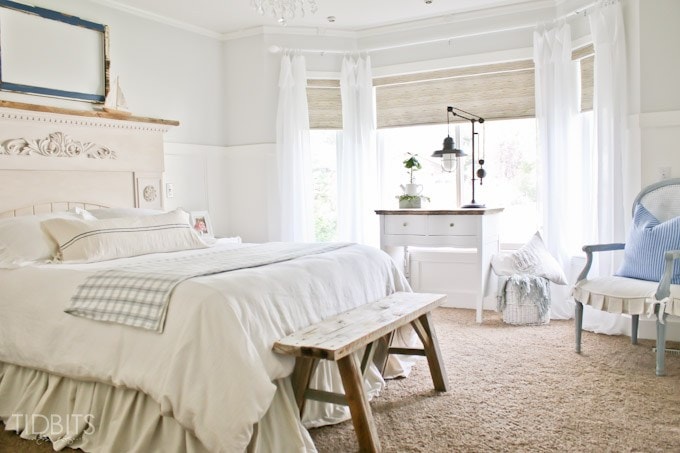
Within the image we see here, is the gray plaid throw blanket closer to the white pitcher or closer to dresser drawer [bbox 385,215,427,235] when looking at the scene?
dresser drawer [bbox 385,215,427,235]

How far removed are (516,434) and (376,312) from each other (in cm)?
76

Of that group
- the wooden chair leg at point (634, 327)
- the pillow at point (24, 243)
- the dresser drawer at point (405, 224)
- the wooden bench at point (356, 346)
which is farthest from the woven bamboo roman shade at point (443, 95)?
the pillow at point (24, 243)

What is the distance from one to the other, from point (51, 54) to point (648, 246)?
390 centimetres

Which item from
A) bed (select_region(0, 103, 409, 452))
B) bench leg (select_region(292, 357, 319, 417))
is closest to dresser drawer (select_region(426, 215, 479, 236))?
bed (select_region(0, 103, 409, 452))

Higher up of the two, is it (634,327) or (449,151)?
(449,151)

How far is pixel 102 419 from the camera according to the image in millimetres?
2256

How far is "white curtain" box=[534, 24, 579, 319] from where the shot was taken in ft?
14.0

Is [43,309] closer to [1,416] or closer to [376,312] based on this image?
[1,416]

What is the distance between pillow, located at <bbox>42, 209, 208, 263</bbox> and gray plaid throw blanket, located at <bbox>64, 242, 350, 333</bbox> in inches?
14.0

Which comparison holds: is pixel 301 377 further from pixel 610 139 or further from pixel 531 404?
pixel 610 139

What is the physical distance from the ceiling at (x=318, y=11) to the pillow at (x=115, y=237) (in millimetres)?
1906

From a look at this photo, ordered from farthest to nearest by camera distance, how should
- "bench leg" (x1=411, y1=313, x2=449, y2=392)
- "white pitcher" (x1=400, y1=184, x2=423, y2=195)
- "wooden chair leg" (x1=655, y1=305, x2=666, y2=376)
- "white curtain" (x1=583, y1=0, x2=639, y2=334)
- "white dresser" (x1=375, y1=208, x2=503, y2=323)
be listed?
"white pitcher" (x1=400, y1=184, x2=423, y2=195) < "white dresser" (x1=375, y1=208, x2=503, y2=323) < "white curtain" (x1=583, y1=0, x2=639, y2=334) < "wooden chair leg" (x1=655, y1=305, x2=666, y2=376) < "bench leg" (x1=411, y1=313, x2=449, y2=392)

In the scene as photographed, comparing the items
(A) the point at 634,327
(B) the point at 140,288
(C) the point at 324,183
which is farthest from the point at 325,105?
(B) the point at 140,288

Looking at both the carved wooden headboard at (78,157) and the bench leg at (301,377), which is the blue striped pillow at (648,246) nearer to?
the bench leg at (301,377)
